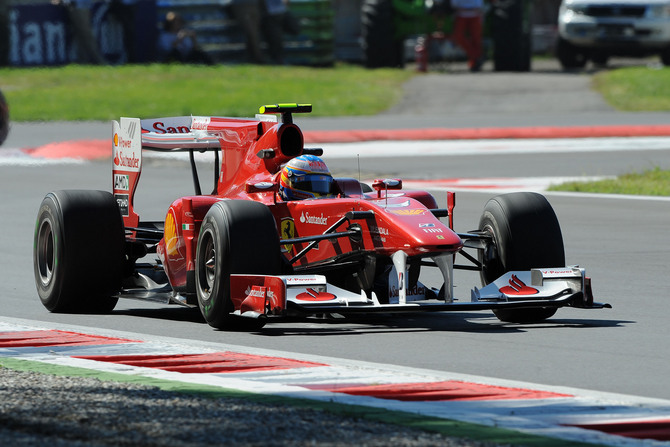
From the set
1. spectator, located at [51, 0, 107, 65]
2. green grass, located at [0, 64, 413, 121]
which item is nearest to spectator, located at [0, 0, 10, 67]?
green grass, located at [0, 64, 413, 121]

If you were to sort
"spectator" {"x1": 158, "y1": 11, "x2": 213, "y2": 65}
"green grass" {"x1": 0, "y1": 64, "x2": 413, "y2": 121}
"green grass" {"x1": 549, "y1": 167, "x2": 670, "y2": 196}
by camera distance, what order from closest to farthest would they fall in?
"green grass" {"x1": 549, "y1": 167, "x2": 670, "y2": 196}, "green grass" {"x1": 0, "y1": 64, "x2": 413, "y2": 121}, "spectator" {"x1": 158, "y1": 11, "x2": 213, "y2": 65}

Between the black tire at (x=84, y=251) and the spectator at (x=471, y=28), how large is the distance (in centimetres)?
2228

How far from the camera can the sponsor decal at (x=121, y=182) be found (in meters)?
10.5

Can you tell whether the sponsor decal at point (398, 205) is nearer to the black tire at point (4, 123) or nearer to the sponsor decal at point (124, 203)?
the sponsor decal at point (124, 203)

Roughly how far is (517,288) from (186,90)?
68.2 feet

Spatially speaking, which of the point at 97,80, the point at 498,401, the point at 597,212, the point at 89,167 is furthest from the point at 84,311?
the point at 97,80

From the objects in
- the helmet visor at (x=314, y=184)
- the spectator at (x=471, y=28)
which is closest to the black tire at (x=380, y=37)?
the spectator at (x=471, y=28)

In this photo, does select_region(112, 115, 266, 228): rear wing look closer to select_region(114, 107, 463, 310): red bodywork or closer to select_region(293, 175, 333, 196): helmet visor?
select_region(114, 107, 463, 310): red bodywork

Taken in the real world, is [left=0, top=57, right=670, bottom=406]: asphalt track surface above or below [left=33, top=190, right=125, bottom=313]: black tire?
below

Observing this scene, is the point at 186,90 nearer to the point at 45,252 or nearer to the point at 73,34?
the point at 73,34

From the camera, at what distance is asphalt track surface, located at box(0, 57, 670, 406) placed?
762cm

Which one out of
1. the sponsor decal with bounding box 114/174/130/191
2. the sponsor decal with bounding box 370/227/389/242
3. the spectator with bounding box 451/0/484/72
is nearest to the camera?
the sponsor decal with bounding box 370/227/389/242

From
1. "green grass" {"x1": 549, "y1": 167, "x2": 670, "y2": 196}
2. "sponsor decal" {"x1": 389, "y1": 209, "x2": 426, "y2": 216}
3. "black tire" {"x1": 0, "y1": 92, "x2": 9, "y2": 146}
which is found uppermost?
"sponsor decal" {"x1": 389, "y1": 209, "x2": 426, "y2": 216}

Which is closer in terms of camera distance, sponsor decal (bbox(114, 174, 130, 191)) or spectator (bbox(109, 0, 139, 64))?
sponsor decal (bbox(114, 174, 130, 191))
